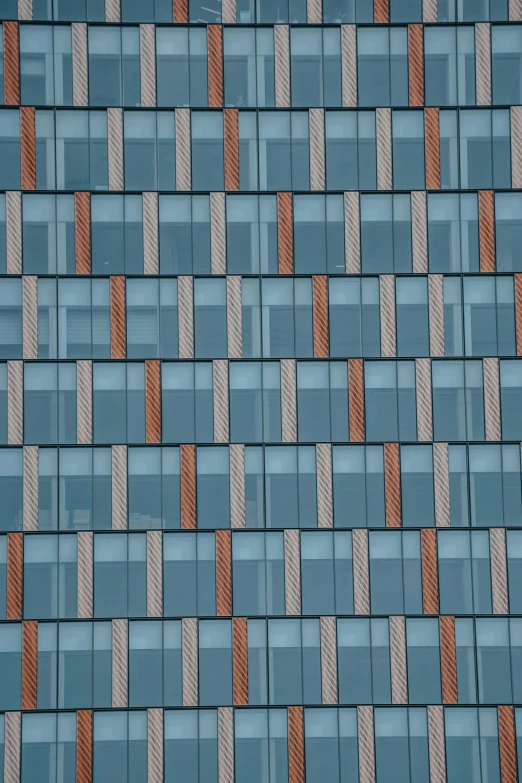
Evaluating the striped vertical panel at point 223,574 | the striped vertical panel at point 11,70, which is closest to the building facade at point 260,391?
the striped vertical panel at point 223,574

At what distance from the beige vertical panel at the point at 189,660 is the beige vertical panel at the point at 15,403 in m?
9.28

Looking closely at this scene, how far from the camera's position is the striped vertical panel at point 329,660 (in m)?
41.8

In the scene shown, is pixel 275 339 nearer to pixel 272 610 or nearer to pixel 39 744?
pixel 272 610

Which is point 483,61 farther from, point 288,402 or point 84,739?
point 84,739

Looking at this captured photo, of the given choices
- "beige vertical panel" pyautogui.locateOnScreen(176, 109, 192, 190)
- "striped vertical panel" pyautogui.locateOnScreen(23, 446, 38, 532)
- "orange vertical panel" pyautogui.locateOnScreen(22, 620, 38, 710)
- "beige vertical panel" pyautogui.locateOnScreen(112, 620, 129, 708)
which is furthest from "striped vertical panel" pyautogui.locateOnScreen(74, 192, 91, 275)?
"orange vertical panel" pyautogui.locateOnScreen(22, 620, 38, 710)

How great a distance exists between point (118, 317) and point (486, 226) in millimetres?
14513

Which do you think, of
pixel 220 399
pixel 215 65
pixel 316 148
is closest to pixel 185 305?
pixel 220 399

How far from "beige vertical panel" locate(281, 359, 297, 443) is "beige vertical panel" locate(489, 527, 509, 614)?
8374 mm

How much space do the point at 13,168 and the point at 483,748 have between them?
28.0 m

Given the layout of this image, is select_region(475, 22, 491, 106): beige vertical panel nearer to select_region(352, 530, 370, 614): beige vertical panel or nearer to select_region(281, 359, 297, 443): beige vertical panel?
select_region(281, 359, 297, 443): beige vertical panel

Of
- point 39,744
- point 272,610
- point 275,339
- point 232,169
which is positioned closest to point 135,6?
point 232,169

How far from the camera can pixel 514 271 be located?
143ft

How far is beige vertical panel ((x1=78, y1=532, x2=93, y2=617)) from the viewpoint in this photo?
4188 centimetres

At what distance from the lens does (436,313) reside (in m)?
43.2
